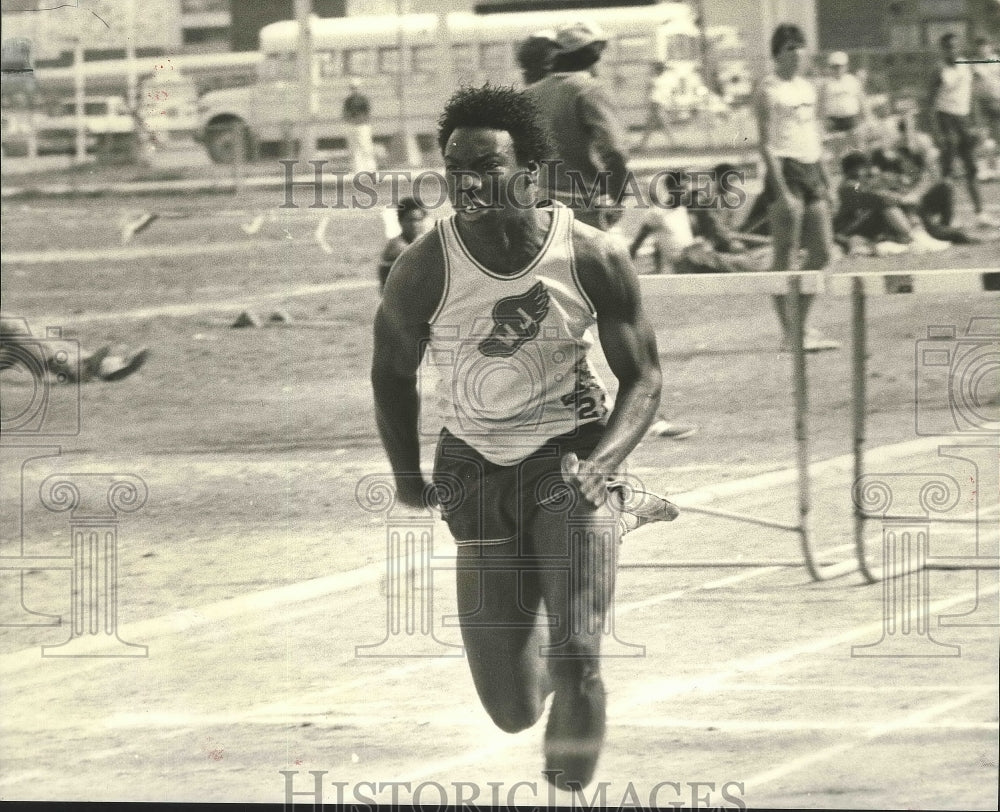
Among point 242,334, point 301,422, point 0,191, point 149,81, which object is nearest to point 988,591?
point 149,81

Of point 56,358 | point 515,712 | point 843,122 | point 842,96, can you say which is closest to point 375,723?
point 515,712

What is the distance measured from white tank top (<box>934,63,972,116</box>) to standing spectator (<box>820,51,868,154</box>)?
335 mm

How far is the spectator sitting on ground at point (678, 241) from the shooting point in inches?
275

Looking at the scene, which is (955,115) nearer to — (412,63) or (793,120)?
(793,120)

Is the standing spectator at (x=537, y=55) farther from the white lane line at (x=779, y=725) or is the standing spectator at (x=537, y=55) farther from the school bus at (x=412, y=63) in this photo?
the white lane line at (x=779, y=725)

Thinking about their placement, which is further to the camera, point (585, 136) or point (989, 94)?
point (989, 94)

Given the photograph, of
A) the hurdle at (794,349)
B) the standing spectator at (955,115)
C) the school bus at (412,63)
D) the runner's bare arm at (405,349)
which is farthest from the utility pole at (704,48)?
the runner's bare arm at (405,349)

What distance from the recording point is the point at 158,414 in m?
8.47

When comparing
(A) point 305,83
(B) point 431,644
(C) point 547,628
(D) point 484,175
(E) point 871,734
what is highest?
(A) point 305,83

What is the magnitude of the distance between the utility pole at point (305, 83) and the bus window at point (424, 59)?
0.32m

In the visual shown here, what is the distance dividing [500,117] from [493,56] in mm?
1441

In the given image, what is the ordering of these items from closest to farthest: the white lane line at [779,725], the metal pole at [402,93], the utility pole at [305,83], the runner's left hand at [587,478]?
the runner's left hand at [587,478] → the white lane line at [779,725] → the metal pole at [402,93] → the utility pole at [305,83]

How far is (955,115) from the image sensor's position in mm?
8641

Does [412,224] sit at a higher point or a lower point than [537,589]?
higher
